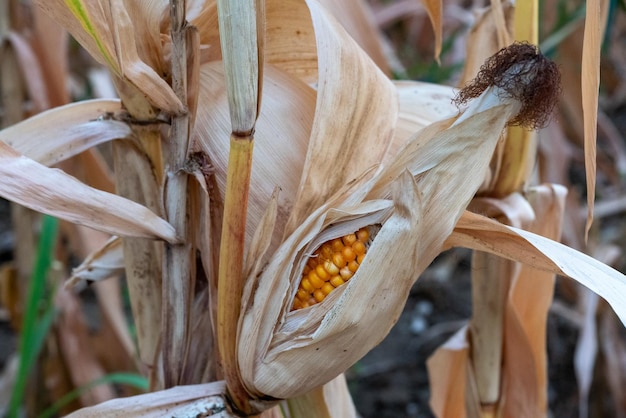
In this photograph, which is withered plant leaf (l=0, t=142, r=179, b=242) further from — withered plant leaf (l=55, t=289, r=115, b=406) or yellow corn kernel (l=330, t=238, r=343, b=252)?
withered plant leaf (l=55, t=289, r=115, b=406)

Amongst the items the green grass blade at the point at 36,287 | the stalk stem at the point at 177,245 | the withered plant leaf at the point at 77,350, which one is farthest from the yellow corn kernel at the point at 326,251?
the withered plant leaf at the point at 77,350

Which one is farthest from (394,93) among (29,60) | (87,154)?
(29,60)

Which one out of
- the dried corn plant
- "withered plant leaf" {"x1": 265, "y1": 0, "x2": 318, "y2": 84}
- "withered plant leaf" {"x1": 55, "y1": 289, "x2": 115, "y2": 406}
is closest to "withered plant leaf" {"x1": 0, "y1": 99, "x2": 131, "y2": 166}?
the dried corn plant

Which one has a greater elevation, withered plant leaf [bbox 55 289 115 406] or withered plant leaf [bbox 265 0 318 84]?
withered plant leaf [bbox 265 0 318 84]

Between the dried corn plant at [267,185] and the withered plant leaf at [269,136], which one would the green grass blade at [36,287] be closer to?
the dried corn plant at [267,185]

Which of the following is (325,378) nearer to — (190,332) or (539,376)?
(190,332)

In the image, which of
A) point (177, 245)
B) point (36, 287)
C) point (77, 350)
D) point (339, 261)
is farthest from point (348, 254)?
point (77, 350)

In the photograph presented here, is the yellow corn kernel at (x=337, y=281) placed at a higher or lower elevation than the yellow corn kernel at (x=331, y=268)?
lower

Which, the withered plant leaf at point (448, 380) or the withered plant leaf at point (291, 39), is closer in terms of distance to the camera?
the withered plant leaf at point (291, 39)
